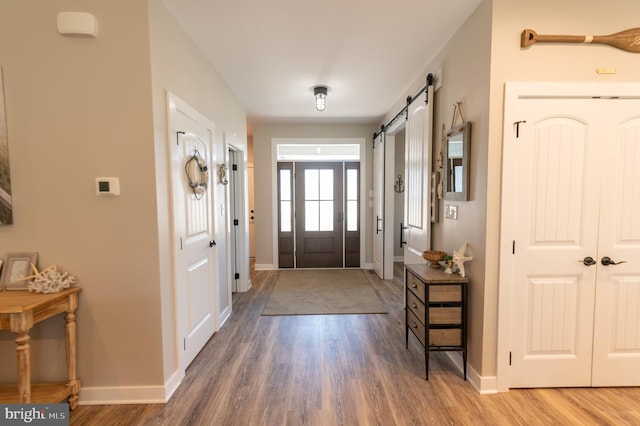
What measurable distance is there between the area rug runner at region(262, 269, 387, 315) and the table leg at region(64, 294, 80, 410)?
1.89m

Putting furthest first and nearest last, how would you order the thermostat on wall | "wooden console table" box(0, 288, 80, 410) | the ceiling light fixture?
the ceiling light fixture → the thermostat on wall → "wooden console table" box(0, 288, 80, 410)

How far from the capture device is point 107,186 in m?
1.93

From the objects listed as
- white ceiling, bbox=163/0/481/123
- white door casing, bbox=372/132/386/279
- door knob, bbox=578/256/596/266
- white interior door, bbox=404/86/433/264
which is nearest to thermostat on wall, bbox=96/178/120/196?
white ceiling, bbox=163/0/481/123

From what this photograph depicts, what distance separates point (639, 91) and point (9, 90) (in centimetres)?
413

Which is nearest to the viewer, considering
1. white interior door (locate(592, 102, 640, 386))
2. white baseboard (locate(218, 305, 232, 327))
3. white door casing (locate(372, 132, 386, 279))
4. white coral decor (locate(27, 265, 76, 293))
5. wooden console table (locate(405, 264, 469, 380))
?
white coral decor (locate(27, 265, 76, 293))

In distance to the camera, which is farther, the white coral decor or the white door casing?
the white door casing

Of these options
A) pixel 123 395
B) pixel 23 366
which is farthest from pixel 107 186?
pixel 123 395

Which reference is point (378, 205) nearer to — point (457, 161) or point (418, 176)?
point (418, 176)

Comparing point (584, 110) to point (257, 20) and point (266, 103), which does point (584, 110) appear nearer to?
point (257, 20)

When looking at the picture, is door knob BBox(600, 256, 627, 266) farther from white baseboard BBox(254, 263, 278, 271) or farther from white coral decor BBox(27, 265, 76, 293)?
white baseboard BBox(254, 263, 278, 271)

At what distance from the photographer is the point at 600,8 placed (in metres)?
1.98

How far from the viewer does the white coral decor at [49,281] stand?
1.80m

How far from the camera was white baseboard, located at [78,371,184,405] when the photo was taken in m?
2.00

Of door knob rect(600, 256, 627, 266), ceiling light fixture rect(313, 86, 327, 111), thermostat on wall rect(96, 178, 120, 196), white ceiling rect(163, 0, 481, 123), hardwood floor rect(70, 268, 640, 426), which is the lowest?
hardwood floor rect(70, 268, 640, 426)
